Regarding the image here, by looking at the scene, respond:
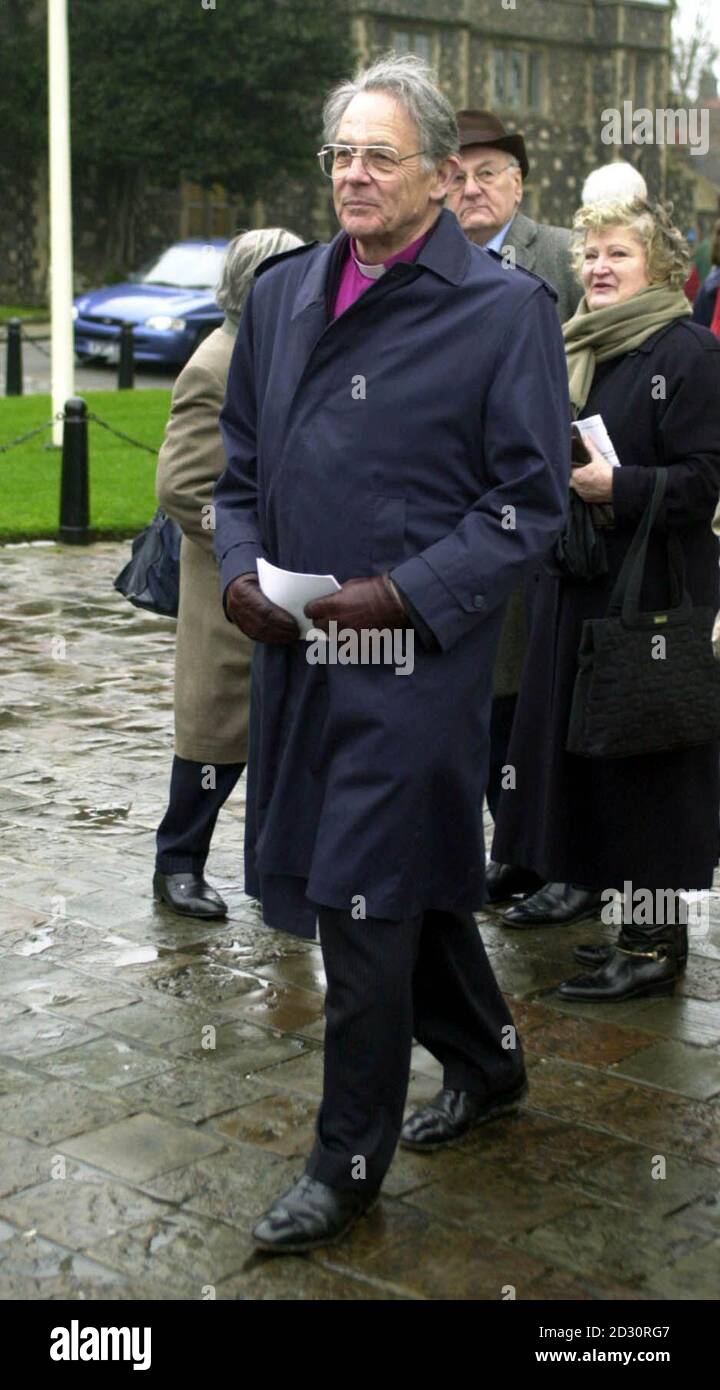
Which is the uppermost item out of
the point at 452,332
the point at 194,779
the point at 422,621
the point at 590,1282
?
the point at 452,332

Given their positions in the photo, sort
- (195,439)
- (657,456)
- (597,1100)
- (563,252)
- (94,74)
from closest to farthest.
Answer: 1. (597,1100)
2. (657,456)
3. (195,439)
4. (563,252)
5. (94,74)

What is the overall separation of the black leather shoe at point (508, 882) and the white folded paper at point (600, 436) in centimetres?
138

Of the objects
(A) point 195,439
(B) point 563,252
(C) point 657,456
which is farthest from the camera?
(B) point 563,252

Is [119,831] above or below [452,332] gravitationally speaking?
below

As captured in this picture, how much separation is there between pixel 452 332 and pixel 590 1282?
1.69m

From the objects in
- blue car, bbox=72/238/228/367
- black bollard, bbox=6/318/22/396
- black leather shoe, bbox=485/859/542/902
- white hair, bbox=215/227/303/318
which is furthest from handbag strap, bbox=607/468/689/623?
blue car, bbox=72/238/228/367

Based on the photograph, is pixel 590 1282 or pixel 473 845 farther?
pixel 473 845

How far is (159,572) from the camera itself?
19.1 ft

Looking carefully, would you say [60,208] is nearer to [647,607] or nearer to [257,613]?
[647,607]

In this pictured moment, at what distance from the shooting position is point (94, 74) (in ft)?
121

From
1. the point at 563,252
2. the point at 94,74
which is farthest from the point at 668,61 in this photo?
the point at 563,252

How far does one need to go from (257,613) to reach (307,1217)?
3.58 ft

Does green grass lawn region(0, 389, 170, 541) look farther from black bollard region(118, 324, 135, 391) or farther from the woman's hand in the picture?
the woman's hand

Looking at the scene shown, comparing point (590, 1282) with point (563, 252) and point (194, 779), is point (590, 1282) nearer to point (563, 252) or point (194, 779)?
point (194, 779)
